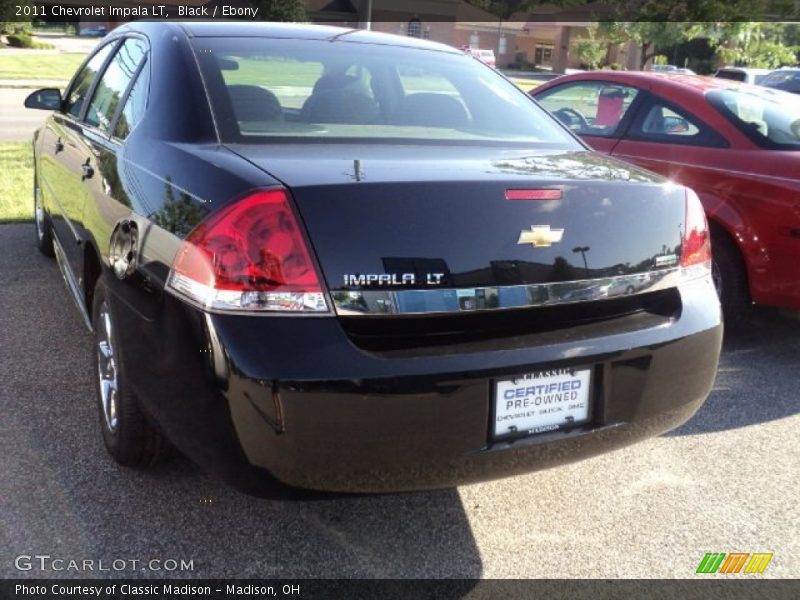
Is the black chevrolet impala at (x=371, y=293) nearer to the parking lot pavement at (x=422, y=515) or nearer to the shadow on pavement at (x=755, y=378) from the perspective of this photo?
the parking lot pavement at (x=422, y=515)

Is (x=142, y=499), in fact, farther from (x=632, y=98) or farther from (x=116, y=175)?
(x=632, y=98)

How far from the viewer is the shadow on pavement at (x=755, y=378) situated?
3789 mm

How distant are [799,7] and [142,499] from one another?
35769 mm

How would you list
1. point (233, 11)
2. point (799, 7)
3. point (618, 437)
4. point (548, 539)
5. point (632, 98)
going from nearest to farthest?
point (618, 437) → point (548, 539) → point (632, 98) → point (799, 7) → point (233, 11)

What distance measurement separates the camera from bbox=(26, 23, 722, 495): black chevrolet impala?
6.97 feet

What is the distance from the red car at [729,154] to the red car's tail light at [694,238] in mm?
1787

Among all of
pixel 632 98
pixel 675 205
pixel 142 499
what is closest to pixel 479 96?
pixel 675 205

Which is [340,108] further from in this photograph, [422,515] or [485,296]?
[422,515]

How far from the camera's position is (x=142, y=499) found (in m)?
2.85

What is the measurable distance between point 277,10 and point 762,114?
37.7 m

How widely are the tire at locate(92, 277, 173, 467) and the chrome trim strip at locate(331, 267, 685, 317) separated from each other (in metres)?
0.98

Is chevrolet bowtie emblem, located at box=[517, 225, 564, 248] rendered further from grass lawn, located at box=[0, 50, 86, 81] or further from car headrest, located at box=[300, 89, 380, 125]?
grass lawn, located at box=[0, 50, 86, 81]

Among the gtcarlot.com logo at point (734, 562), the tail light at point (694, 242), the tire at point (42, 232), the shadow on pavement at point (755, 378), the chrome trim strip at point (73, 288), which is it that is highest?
the tail light at point (694, 242)

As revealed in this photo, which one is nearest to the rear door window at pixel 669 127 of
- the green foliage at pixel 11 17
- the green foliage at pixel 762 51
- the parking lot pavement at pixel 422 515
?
the parking lot pavement at pixel 422 515
